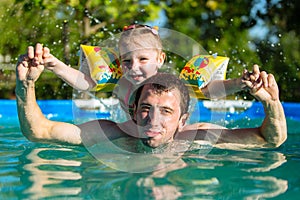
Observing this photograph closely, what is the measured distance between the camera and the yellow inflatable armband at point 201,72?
3.79 m

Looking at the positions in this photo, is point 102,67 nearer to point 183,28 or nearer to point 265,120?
point 265,120

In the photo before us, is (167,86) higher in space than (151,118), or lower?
higher

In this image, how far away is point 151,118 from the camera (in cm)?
288

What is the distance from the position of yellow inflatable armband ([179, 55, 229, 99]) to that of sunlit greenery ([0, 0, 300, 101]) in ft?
9.95

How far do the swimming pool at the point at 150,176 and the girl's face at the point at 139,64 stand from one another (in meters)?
0.56

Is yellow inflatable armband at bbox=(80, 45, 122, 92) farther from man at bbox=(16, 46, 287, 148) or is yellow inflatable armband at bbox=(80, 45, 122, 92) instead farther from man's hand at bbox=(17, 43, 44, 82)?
man's hand at bbox=(17, 43, 44, 82)

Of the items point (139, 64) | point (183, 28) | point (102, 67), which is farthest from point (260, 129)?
point (183, 28)

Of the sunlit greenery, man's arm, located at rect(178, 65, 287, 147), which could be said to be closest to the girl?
man's arm, located at rect(178, 65, 287, 147)

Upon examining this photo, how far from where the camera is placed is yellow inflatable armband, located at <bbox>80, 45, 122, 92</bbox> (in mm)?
3799

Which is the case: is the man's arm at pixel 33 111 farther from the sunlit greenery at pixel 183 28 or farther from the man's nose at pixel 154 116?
the sunlit greenery at pixel 183 28

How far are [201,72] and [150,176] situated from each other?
1.26 meters

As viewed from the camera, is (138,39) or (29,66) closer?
(29,66)

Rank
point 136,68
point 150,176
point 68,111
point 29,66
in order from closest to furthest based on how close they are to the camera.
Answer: point 29,66 < point 150,176 < point 136,68 < point 68,111

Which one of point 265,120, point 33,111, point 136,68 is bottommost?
point 265,120
